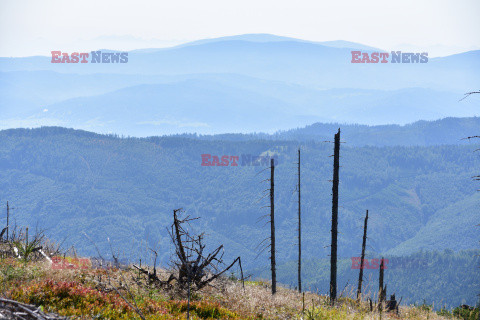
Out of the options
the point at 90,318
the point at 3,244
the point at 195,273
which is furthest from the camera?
the point at 3,244

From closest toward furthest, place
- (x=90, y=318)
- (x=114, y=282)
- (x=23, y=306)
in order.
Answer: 1. (x=23, y=306)
2. (x=90, y=318)
3. (x=114, y=282)

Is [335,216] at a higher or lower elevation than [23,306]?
lower

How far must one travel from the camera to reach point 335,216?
86.8 ft

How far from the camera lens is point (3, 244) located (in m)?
19.0

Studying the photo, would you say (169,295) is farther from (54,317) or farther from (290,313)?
(54,317)

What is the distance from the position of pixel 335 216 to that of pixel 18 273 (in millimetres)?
18124

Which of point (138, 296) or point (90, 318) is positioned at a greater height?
point (90, 318)

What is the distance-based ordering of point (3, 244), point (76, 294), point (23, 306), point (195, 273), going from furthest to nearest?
point (3, 244) < point (195, 273) < point (76, 294) < point (23, 306)

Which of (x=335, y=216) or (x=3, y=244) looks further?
(x=335, y=216)

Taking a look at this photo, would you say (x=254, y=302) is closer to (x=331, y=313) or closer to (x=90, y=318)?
(x=331, y=313)

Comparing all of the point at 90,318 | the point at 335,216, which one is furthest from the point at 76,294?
the point at 335,216

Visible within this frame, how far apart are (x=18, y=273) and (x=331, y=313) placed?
8.38 metres

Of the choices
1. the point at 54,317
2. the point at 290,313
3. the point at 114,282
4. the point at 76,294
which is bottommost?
the point at 290,313

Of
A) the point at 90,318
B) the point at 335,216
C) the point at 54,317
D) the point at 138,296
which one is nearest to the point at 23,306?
the point at 54,317
